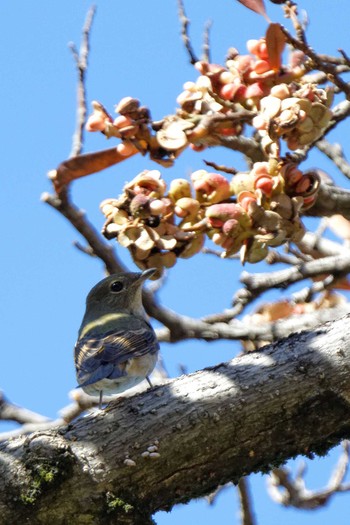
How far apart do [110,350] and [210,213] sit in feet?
5.37

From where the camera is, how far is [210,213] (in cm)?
322

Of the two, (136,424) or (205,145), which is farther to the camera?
(205,145)

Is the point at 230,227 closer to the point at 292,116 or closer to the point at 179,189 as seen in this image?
the point at 179,189

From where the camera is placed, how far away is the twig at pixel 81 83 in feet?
13.5

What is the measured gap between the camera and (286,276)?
162 inches

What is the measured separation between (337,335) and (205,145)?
32.3 inches

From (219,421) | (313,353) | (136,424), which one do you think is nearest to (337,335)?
(313,353)

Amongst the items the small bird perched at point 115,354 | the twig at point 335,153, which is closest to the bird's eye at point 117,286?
the small bird perched at point 115,354

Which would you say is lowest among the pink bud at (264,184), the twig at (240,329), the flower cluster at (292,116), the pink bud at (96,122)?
the twig at (240,329)

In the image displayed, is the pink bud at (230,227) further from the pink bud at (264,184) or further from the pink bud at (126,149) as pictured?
the pink bud at (126,149)

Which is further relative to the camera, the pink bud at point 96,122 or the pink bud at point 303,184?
the pink bud at point 96,122

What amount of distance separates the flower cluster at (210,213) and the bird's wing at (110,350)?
1.23m

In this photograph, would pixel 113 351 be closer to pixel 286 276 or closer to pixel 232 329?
pixel 232 329

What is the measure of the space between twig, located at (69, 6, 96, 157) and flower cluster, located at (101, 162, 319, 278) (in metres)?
0.77
